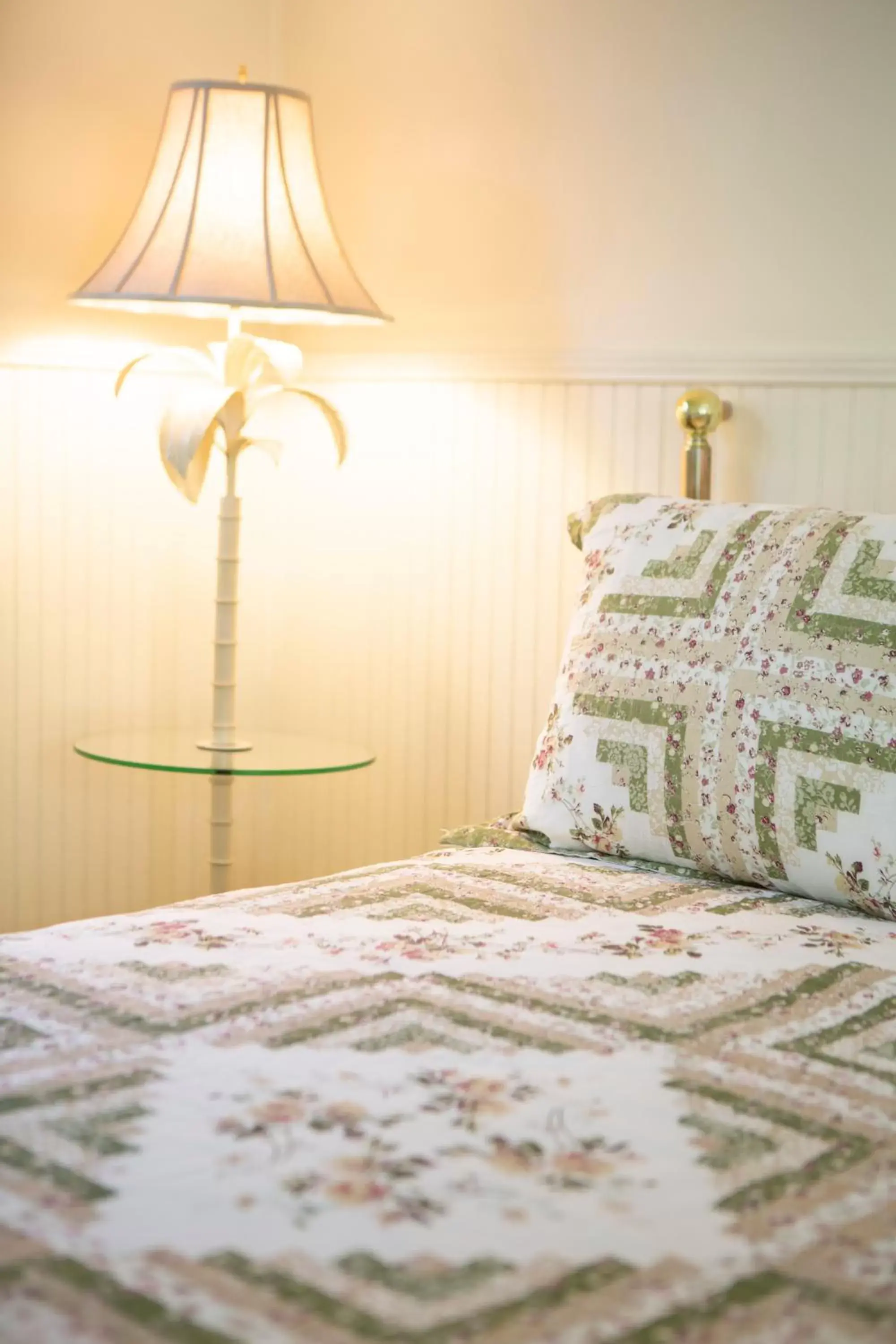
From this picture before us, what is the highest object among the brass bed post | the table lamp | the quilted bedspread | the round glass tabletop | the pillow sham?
the table lamp

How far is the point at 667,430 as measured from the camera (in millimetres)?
2201

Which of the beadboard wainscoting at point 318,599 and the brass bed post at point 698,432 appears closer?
the brass bed post at point 698,432

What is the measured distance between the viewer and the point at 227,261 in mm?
2086

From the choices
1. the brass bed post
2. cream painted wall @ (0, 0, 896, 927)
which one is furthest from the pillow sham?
cream painted wall @ (0, 0, 896, 927)

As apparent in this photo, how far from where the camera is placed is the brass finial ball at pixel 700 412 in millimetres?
2090

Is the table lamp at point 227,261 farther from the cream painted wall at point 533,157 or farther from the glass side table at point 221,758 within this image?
the cream painted wall at point 533,157

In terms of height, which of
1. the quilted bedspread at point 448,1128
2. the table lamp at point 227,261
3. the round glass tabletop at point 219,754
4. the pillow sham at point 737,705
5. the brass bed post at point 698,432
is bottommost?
the quilted bedspread at point 448,1128

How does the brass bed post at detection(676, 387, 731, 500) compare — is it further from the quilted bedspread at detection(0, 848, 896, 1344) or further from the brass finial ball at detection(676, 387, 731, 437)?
the quilted bedspread at detection(0, 848, 896, 1344)

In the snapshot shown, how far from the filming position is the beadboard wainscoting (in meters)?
2.28

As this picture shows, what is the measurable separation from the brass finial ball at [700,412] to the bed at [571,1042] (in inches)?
10.8

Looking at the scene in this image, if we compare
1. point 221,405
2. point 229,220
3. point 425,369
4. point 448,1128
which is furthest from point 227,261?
point 448,1128

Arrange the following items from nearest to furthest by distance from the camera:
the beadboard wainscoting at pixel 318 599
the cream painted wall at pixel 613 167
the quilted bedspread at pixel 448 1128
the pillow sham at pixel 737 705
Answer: the quilted bedspread at pixel 448 1128 < the pillow sham at pixel 737 705 < the cream painted wall at pixel 613 167 < the beadboard wainscoting at pixel 318 599

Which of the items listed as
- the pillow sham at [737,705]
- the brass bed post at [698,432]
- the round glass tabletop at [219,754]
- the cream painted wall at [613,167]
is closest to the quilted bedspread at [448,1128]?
the pillow sham at [737,705]

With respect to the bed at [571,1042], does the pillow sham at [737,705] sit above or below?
above
